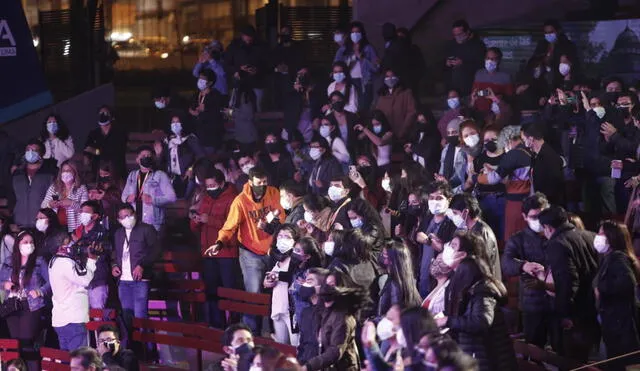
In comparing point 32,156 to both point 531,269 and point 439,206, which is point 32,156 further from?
point 531,269

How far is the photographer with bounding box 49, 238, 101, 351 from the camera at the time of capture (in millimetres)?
14789

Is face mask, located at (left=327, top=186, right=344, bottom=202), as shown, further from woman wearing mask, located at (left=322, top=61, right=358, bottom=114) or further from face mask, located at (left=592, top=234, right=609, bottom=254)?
woman wearing mask, located at (left=322, top=61, right=358, bottom=114)

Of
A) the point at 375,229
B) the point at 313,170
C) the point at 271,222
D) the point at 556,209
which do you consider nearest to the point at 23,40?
the point at 313,170

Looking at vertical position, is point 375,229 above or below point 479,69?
below

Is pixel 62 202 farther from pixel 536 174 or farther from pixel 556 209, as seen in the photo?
pixel 556 209

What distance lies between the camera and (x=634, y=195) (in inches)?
598

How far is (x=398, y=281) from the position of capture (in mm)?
12055

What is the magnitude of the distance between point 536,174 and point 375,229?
242cm

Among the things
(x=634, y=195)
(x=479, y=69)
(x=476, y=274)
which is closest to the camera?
(x=476, y=274)

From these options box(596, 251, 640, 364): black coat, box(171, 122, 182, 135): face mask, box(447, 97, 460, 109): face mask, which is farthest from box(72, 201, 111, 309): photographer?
box(596, 251, 640, 364): black coat

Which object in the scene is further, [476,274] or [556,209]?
[556,209]

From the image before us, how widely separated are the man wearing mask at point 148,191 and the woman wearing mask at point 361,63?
145 inches

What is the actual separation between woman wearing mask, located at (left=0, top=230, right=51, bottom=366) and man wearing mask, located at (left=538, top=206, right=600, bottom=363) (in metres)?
5.75

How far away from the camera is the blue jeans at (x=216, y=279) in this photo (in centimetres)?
1573
